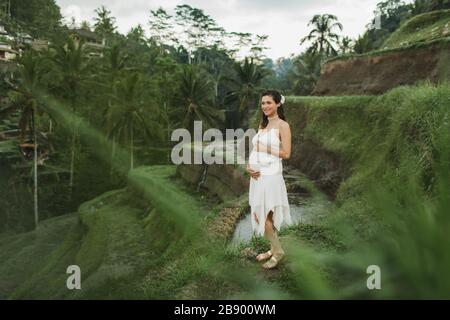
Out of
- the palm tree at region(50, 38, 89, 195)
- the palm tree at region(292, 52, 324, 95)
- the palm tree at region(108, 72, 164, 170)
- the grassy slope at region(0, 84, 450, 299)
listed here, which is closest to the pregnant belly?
the grassy slope at region(0, 84, 450, 299)

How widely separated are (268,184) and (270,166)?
183 millimetres

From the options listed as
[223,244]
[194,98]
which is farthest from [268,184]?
[194,98]

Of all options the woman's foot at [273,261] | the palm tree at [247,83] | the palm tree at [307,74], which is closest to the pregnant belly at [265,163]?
the woman's foot at [273,261]

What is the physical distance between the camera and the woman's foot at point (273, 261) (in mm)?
4457

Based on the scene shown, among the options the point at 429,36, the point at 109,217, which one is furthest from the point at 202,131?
the point at 429,36

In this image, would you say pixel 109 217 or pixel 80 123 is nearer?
pixel 109 217

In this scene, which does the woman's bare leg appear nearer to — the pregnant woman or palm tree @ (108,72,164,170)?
the pregnant woman

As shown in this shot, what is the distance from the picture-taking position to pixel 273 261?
4.46 m

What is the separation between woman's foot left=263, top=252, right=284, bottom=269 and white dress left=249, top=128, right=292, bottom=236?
0.44m

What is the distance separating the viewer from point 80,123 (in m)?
33.1

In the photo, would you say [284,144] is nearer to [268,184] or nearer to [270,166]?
[270,166]

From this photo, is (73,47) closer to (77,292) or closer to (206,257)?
(77,292)
